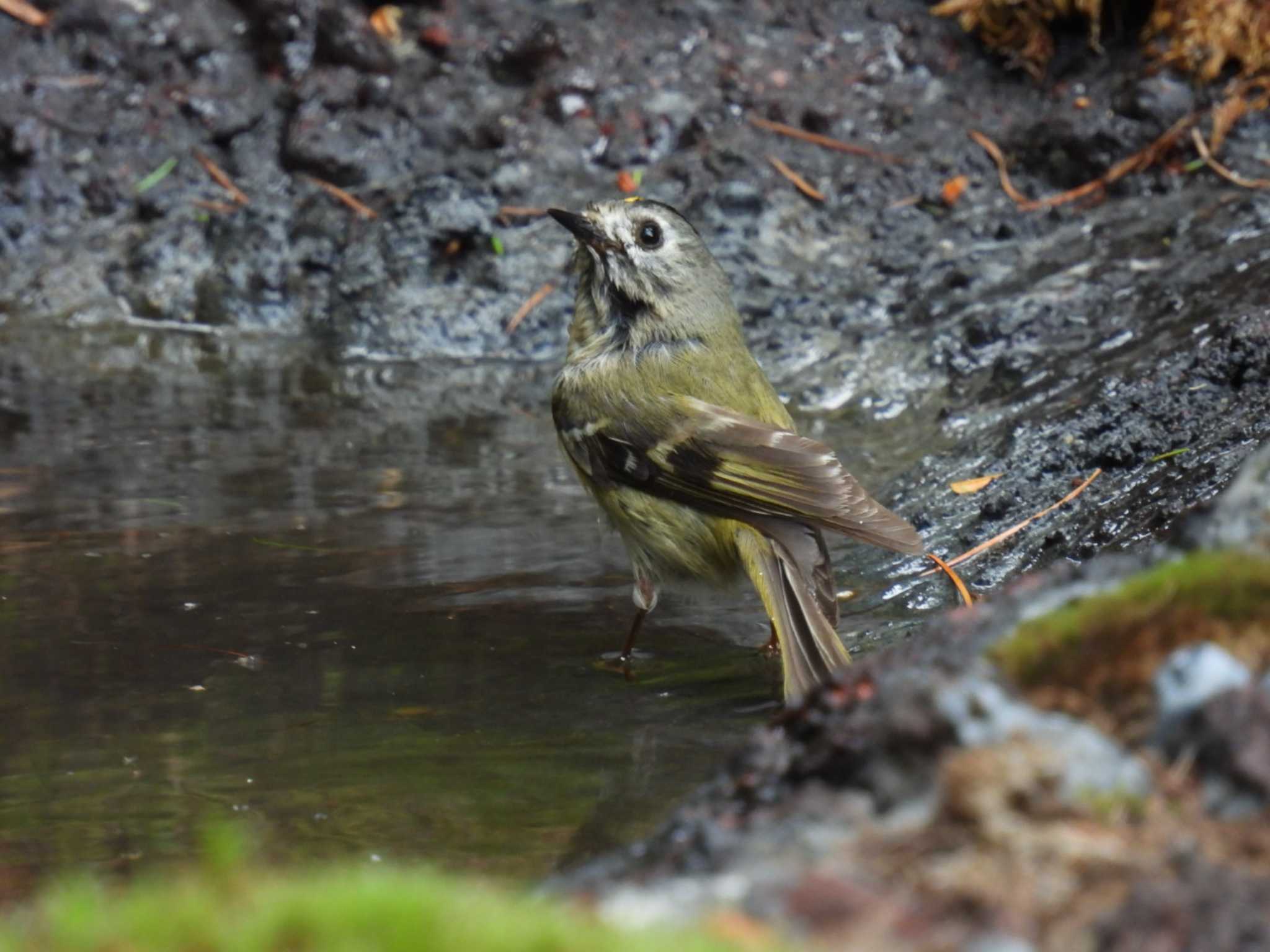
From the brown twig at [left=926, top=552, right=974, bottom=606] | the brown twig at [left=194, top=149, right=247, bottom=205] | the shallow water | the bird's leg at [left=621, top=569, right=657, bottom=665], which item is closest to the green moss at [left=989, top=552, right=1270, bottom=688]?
the shallow water

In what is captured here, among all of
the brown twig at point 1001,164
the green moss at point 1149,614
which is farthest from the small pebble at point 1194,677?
the brown twig at point 1001,164

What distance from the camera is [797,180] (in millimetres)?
7441

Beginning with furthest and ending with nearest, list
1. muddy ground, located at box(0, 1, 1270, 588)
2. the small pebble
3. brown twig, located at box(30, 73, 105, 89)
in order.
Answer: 1. brown twig, located at box(30, 73, 105, 89)
2. muddy ground, located at box(0, 1, 1270, 588)
3. the small pebble

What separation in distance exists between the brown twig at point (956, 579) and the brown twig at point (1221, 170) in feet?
10.2

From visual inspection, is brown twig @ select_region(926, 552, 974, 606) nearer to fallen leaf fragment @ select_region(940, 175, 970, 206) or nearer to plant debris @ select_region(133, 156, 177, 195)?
fallen leaf fragment @ select_region(940, 175, 970, 206)

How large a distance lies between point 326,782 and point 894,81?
5882 millimetres

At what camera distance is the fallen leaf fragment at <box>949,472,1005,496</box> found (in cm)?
509

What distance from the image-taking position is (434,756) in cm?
336

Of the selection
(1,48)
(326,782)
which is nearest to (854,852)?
(326,782)

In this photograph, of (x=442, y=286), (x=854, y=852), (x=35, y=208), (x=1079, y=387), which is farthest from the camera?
(x=35, y=208)

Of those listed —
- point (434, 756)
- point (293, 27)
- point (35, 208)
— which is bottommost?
point (434, 756)

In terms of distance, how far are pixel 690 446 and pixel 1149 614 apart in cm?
Answer: 260

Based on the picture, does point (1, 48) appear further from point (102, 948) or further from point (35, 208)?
point (102, 948)

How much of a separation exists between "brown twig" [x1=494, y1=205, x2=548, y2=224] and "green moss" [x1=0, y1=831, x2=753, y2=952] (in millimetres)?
5956
